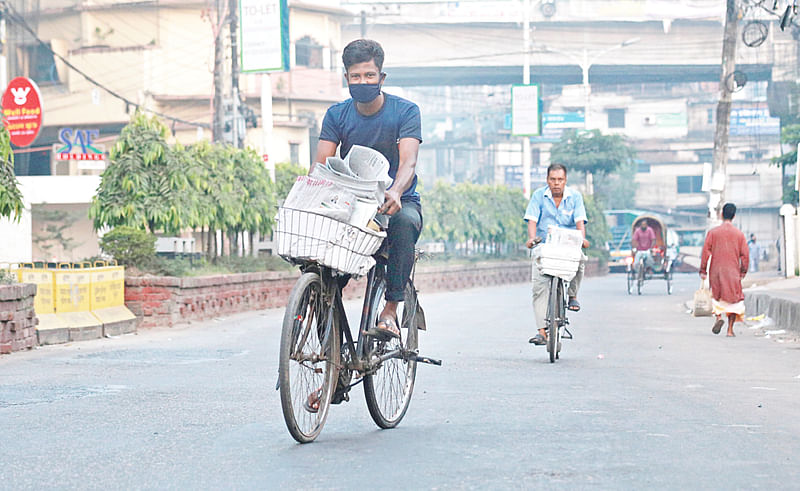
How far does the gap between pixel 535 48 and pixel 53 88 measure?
2206cm

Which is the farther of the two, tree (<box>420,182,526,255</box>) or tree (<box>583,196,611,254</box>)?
tree (<box>583,196,611,254</box>)

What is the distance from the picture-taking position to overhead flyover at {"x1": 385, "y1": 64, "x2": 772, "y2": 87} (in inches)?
2226

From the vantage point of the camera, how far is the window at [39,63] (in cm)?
4859

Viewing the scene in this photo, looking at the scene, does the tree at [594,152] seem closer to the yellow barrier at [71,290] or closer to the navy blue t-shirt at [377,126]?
the yellow barrier at [71,290]

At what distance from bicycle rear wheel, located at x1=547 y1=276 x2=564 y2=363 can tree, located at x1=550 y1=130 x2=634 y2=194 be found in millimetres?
43842

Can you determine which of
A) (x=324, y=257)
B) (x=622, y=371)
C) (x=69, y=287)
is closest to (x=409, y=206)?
(x=324, y=257)

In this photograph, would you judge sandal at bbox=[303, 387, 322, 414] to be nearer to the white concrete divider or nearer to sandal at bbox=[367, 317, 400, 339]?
sandal at bbox=[367, 317, 400, 339]

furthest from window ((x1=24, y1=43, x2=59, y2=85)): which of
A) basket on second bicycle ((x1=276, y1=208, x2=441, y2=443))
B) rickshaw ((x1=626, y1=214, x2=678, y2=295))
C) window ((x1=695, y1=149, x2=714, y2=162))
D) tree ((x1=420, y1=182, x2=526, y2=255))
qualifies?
basket on second bicycle ((x1=276, y1=208, x2=441, y2=443))

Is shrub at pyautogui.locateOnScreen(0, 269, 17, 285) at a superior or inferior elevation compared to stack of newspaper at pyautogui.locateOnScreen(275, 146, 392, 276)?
inferior

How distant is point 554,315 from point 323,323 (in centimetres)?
562

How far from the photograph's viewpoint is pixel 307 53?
170ft

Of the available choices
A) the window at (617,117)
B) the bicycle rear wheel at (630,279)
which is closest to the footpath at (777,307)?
the bicycle rear wheel at (630,279)

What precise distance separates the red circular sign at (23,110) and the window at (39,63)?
16366 mm

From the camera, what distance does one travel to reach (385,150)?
6555 millimetres
